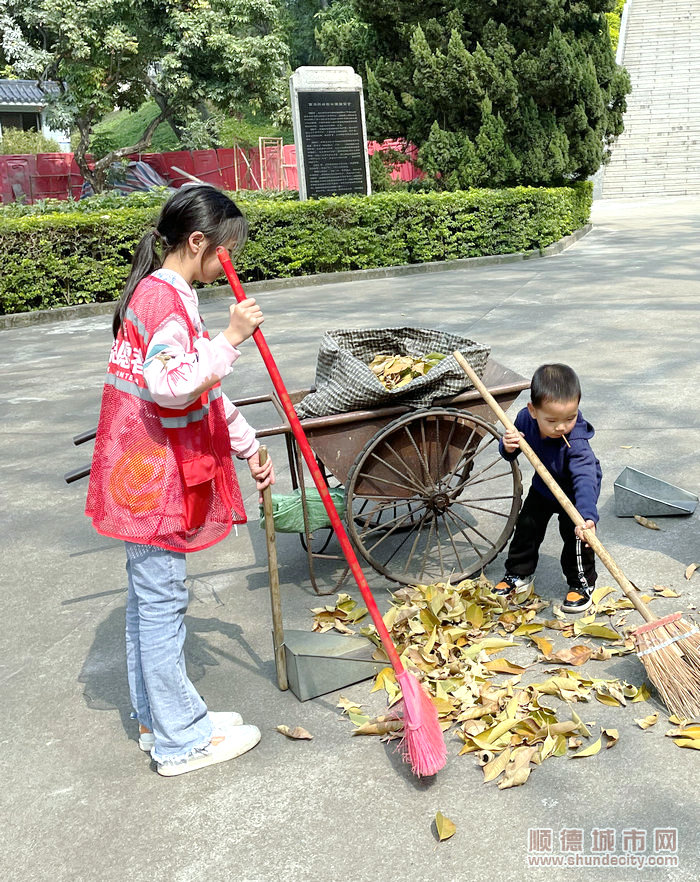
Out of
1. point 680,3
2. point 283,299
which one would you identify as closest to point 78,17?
point 283,299

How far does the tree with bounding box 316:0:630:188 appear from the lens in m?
14.3

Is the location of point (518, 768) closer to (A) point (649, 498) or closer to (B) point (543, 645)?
(B) point (543, 645)

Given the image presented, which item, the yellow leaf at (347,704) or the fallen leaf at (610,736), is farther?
the yellow leaf at (347,704)

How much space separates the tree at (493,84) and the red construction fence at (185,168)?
13.5 metres

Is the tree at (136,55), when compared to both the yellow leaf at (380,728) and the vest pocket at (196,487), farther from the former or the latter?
the yellow leaf at (380,728)

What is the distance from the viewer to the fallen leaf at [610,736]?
2.81 metres

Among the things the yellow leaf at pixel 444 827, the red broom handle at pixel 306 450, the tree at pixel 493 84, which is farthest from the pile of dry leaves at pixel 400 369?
the tree at pixel 493 84

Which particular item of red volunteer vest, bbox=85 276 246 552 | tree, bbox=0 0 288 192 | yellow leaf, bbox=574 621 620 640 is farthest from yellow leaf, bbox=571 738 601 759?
tree, bbox=0 0 288 192

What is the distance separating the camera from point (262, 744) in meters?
2.98

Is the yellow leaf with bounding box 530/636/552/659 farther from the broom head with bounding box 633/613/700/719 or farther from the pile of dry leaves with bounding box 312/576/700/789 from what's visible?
the broom head with bounding box 633/613/700/719

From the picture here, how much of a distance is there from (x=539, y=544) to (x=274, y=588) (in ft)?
4.04

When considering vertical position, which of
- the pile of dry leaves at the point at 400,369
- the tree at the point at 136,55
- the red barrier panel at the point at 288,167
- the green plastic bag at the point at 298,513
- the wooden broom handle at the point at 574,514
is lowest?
the red barrier panel at the point at 288,167

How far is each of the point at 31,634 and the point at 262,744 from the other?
136cm

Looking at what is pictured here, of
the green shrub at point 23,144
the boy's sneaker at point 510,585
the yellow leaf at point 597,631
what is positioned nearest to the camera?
the yellow leaf at point 597,631
